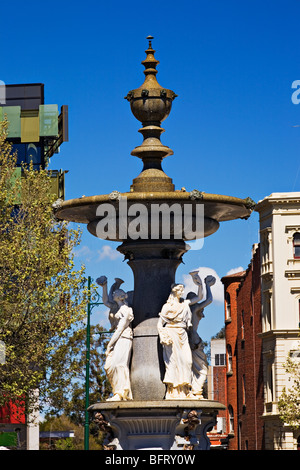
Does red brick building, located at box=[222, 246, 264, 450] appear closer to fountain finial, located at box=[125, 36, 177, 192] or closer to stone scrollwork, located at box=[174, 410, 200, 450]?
fountain finial, located at box=[125, 36, 177, 192]

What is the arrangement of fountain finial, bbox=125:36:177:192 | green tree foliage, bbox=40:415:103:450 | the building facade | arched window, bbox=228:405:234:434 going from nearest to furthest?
fountain finial, bbox=125:36:177:192
arched window, bbox=228:405:234:434
green tree foliage, bbox=40:415:103:450
the building facade

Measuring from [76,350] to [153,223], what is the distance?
2085 centimetres

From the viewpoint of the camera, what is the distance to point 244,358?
72.6 m

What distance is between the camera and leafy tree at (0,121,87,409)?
1377 inches

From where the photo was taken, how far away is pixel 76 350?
36969 mm

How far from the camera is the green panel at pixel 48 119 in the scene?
209ft

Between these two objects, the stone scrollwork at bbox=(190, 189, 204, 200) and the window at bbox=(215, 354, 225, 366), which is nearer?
the stone scrollwork at bbox=(190, 189, 204, 200)

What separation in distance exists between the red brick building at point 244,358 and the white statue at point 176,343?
52.3 metres

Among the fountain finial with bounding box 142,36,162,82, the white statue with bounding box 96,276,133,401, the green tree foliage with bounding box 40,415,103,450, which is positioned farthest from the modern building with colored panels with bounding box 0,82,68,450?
the white statue with bounding box 96,276,133,401

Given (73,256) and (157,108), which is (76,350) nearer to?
(73,256)

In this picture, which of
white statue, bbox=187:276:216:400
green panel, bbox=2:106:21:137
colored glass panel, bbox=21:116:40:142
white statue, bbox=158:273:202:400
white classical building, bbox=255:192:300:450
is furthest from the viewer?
white classical building, bbox=255:192:300:450

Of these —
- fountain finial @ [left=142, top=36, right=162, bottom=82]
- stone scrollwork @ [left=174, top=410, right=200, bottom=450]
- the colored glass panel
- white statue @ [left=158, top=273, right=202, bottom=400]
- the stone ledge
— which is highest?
the colored glass panel

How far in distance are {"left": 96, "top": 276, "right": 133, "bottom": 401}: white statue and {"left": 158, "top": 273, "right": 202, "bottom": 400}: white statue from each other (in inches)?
21.5

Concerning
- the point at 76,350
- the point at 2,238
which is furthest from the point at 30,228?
the point at 76,350
